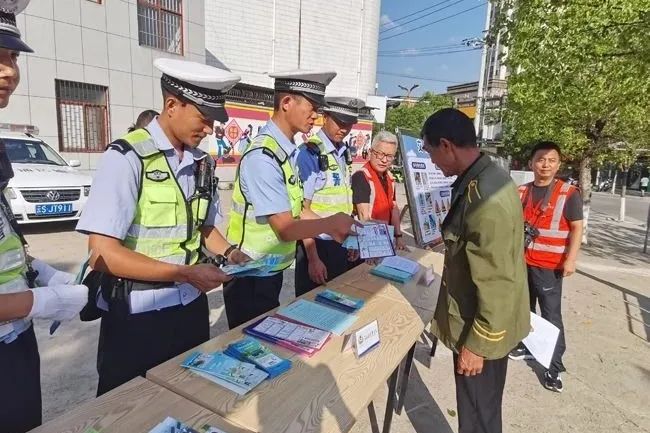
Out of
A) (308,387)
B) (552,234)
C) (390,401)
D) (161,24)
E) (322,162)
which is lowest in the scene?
(390,401)

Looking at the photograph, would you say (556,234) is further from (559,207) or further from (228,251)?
(228,251)

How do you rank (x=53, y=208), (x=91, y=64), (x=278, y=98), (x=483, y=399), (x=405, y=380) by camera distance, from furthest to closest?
(x=91, y=64), (x=53, y=208), (x=405, y=380), (x=278, y=98), (x=483, y=399)

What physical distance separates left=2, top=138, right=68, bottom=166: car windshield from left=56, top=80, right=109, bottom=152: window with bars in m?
3.13

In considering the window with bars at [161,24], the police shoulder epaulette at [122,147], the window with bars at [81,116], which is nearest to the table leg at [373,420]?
the police shoulder epaulette at [122,147]

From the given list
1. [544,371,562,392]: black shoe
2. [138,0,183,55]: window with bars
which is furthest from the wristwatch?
[138,0,183,55]: window with bars

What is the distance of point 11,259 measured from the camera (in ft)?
4.08

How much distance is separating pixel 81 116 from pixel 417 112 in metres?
25.6

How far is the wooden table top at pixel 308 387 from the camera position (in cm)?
133

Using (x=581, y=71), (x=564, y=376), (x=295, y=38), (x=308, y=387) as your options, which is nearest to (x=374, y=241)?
(x=308, y=387)

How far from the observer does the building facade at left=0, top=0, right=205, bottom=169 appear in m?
9.83

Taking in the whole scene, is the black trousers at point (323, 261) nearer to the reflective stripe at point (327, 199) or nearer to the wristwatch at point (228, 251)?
the reflective stripe at point (327, 199)

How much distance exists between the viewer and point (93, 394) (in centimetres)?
280

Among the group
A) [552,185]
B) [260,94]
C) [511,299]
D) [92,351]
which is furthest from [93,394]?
[260,94]

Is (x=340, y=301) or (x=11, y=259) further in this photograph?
(x=340, y=301)
